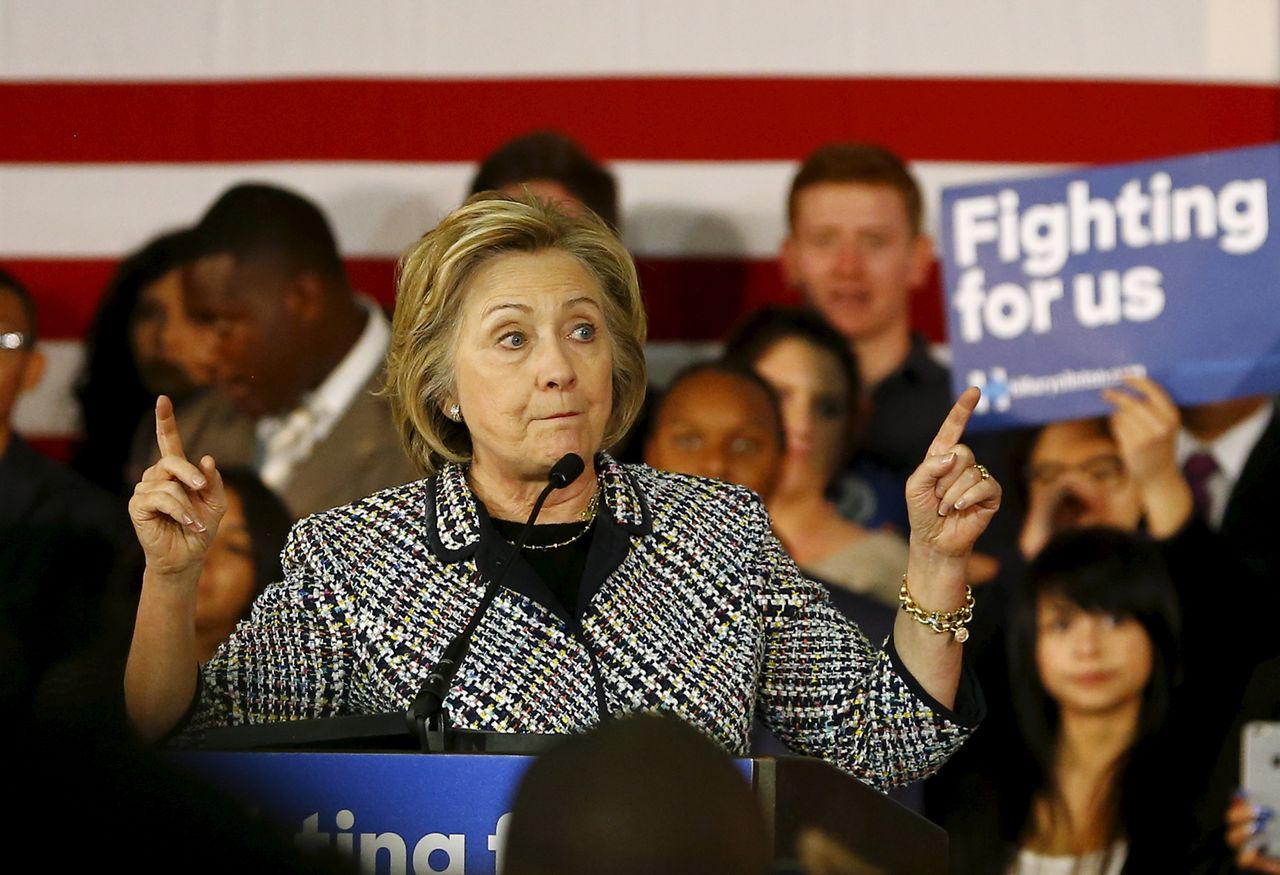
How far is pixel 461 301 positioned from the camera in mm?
2248

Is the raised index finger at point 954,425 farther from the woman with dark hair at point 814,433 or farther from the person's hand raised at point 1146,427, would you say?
the person's hand raised at point 1146,427

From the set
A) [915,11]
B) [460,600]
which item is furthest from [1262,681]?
[460,600]

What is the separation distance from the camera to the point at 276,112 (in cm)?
462

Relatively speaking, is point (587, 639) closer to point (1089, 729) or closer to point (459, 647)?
point (459, 647)

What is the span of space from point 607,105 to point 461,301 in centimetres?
245

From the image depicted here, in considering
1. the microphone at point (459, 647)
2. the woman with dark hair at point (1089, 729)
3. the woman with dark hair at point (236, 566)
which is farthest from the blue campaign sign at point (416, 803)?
the woman with dark hair at point (236, 566)

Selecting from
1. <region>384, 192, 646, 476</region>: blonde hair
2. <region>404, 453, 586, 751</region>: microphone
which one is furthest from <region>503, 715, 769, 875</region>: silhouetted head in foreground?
<region>384, 192, 646, 476</region>: blonde hair

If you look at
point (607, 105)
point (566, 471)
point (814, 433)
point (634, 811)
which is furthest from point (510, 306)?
point (607, 105)

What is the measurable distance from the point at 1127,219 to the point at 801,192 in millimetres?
739

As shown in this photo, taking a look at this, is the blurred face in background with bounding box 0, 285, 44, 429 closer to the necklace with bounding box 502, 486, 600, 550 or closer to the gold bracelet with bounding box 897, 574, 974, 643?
the necklace with bounding box 502, 486, 600, 550

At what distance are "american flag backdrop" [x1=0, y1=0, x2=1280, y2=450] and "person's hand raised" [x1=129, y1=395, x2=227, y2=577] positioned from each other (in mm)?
2645

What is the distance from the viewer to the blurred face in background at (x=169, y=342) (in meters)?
4.32

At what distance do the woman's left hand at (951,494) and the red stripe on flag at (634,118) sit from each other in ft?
8.71

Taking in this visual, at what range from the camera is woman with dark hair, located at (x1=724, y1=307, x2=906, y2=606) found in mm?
3877
